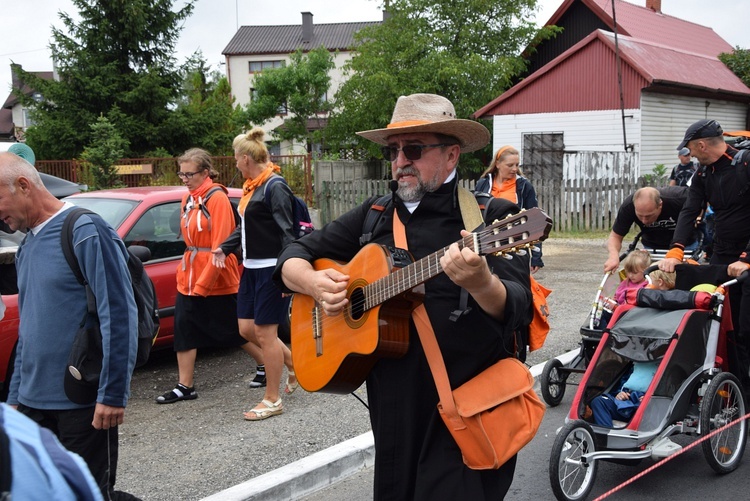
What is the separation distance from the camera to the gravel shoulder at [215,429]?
4.72 metres

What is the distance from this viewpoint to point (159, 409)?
19.9 ft

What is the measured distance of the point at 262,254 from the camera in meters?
5.89

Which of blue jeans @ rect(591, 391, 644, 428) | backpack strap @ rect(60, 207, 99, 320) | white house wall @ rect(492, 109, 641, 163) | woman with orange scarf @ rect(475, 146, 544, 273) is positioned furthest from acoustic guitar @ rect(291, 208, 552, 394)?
white house wall @ rect(492, 109, 641, 163)

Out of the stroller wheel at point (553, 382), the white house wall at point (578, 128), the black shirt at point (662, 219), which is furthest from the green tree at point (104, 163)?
the stroller wheel at point (553, 382)

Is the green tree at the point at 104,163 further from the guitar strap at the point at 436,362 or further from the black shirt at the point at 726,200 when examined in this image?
the guitar strap at the point at 436,362

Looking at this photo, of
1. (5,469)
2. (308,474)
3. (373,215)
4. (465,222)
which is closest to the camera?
(5,469)

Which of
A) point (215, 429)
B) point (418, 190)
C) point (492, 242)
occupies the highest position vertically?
point (418, 190)

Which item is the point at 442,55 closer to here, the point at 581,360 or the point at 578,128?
the point at 578,128

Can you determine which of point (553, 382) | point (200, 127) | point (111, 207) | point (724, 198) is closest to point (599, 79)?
point (200, 127)

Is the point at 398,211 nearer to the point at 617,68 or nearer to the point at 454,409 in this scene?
the point at 454,409

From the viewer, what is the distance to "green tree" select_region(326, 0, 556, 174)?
1217 inches

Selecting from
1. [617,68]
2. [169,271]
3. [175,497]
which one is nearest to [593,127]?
[617,68]

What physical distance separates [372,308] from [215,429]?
3.18m

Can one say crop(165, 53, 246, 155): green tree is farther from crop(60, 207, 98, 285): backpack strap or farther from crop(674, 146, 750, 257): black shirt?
crop(60, 207, 98, 285): backpack strap
